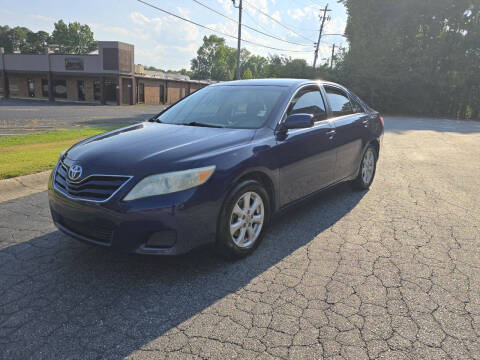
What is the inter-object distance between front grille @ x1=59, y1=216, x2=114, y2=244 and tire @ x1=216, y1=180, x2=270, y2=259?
87 centimetres

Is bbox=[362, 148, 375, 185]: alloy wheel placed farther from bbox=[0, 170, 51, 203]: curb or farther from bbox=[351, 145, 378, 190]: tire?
bbox=[0, 170, 51, 203]: curb

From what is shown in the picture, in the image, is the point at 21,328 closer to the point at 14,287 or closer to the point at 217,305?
the point at 14,287

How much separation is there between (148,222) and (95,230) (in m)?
0.47

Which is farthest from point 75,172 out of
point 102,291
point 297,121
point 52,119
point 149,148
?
point 52,119

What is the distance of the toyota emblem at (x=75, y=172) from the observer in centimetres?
294

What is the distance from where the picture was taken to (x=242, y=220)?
10.8 feet

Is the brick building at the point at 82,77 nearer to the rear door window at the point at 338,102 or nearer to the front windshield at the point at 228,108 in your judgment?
the rear door window at the point at 338,102

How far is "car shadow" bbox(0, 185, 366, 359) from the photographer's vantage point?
229 cm

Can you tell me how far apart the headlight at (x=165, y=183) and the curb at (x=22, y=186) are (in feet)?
10.4

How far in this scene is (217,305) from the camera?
106 inches

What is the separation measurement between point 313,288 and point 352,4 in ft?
129

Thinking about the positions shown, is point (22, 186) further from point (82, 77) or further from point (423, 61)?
point (82, 77)

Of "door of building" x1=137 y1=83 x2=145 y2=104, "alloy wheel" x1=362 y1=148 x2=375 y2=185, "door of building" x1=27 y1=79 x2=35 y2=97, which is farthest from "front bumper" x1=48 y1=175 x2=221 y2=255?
"door of building" x1=27 y1=79 x2=35 y2=97

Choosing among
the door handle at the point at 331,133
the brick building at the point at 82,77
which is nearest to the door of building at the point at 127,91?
the brick building at the point at 82,77
